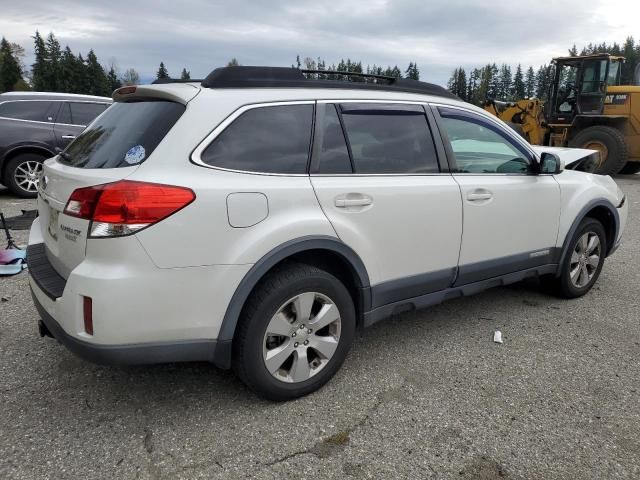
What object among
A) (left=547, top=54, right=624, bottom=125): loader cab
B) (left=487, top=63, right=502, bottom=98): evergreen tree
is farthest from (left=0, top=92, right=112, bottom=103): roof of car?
(left=487, top=63, right=502, bottom=98): evergreen tree

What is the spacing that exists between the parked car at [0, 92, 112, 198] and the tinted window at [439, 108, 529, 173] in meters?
6.75

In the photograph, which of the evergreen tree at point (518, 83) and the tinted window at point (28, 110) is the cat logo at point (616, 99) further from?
the evergreen tree at point (518, 83)

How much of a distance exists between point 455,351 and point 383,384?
2.34 ft

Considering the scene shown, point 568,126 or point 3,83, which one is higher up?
point 3,83

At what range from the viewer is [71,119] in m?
8.77

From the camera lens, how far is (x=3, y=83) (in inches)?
3150

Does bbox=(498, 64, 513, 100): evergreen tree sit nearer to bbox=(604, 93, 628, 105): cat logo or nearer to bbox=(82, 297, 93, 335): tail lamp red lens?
bbox=(604, 93, 628, 105): cat logo

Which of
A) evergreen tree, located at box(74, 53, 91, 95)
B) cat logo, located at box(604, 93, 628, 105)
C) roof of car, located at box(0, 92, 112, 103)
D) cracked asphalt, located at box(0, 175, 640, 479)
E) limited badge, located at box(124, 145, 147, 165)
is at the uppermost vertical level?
evergreen tree, located at box(74, 53, 91, 95)

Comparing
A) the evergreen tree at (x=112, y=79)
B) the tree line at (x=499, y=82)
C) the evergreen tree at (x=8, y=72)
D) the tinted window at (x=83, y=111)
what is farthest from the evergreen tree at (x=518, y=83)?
the tinted window at (x=83, y=111)

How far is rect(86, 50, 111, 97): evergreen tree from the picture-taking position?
8362 centimetres

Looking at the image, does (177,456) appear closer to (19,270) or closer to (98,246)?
(98,246)

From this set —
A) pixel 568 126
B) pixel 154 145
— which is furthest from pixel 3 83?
pixel 154 145

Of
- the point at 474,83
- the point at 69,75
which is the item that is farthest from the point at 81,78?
the point at 474,83

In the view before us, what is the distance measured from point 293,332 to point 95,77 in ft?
310
